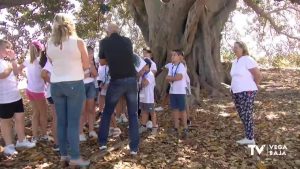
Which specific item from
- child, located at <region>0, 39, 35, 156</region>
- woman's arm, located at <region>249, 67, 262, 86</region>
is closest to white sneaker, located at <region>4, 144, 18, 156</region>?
child, located at <region>0, 39, 35, 156</region>

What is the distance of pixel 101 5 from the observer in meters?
12.3

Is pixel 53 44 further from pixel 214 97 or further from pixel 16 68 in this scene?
pixel 214 97

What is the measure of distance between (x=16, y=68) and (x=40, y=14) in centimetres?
581

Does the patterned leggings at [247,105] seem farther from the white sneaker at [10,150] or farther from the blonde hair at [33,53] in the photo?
the white sneaker at [10,150]

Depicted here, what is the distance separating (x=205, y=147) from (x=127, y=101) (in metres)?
1.67

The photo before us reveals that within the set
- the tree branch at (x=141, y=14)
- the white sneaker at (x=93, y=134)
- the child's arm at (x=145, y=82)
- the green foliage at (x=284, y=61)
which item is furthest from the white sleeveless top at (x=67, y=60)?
the green foliage at (x=284, y=61)

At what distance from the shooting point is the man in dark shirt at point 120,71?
6086 millimetres

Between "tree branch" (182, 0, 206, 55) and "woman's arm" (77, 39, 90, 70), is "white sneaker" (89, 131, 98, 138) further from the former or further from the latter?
"tree branch" (182, 0, 206, 55)

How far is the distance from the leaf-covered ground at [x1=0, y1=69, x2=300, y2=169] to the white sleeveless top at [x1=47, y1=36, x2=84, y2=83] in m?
1.26

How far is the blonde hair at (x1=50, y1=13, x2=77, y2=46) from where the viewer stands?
5301 millimetres

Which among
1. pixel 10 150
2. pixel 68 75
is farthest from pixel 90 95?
pixel 68 75

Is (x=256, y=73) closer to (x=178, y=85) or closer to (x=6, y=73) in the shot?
(x=178, y=85)

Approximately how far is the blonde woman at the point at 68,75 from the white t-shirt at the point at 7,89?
3.98ft

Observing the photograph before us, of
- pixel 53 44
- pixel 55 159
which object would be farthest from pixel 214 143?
pixel 53 44
